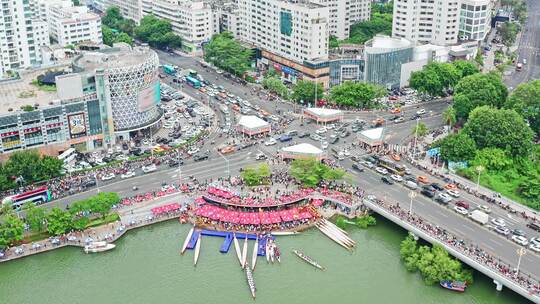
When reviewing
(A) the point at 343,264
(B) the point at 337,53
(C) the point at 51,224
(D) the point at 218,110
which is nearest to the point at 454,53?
(B) the point at 337,53

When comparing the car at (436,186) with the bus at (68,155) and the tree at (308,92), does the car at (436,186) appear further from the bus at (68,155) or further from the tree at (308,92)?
the bus at (68,155)

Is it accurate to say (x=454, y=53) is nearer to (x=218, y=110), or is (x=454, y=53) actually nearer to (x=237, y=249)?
(x=218, y=110)

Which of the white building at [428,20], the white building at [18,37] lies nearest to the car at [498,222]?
the white building at [428,20]

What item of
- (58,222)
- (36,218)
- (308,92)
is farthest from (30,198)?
(308,92)

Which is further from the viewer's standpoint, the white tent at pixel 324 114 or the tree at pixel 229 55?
the tree at pixel 229 55

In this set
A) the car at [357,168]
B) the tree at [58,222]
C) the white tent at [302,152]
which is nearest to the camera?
the tree at [58,222]

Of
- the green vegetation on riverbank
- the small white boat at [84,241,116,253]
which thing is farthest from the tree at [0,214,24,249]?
the green vegetation on riverbank
